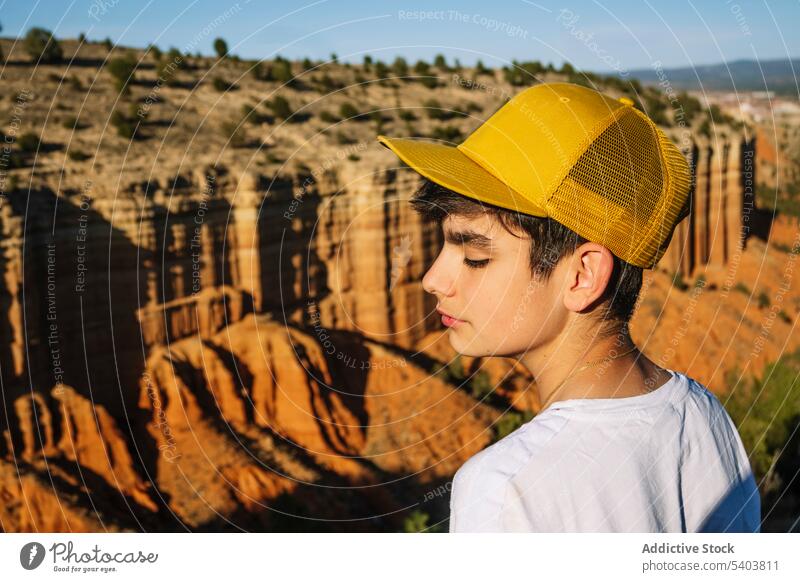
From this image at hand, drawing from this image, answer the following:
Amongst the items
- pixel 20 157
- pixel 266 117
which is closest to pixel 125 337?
pixel 20 157

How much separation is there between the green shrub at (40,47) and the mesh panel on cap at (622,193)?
535 inches

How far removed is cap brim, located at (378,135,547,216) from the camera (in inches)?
75.2

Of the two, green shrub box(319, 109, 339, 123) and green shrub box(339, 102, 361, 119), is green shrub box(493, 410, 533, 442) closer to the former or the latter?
green shrub box(319, 109, 339, 123)

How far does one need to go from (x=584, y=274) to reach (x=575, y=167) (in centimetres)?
27

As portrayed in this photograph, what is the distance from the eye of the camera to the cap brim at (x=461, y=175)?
191 cm

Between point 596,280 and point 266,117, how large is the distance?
1290 cm

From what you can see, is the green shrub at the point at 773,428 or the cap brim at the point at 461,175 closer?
the cap brim at the point at 461,175

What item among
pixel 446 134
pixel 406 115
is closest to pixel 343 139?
pixel 446 134

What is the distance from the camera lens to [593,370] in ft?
6.28

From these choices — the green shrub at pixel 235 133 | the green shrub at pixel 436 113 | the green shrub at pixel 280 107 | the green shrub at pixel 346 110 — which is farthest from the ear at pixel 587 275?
the green shrub at pixel 436 113

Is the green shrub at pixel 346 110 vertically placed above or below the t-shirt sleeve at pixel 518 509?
above

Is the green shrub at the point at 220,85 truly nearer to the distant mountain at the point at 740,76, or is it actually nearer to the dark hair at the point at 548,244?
the distant mountain at the point at 740,76

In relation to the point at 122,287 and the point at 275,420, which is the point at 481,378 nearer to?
the point at 275,420

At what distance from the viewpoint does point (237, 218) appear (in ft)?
38.4
